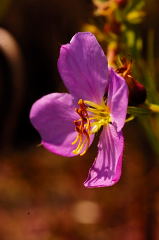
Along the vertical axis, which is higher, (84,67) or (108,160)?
(84,67)

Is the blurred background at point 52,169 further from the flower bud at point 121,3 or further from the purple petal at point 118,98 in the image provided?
the purple petal at point 118,98

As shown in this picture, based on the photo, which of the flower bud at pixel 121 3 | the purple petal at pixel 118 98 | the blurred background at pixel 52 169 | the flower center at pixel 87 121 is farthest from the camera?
the blurred background at pixel 52 169

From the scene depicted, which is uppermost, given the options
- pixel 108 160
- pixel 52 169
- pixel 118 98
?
pixel 118 98

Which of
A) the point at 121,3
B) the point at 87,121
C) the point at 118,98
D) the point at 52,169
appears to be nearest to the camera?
the point at 118,98

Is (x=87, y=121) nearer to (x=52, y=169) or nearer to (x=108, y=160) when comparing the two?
(x=108, y=160)

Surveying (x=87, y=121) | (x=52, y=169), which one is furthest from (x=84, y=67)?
(x=52, y=169)

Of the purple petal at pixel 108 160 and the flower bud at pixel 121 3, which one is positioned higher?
the flower bud at pixel 121 3

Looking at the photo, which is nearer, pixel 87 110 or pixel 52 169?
pixel 87 110

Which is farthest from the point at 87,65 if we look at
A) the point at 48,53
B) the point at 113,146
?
the point at 48,53

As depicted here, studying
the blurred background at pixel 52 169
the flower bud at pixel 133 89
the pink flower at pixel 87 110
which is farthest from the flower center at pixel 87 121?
the blurred background at pixel 52 169
